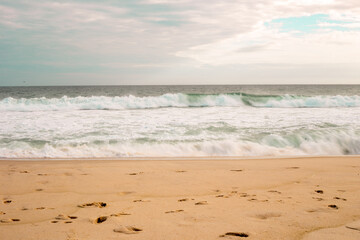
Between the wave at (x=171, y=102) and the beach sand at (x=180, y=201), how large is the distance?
17.8 meters

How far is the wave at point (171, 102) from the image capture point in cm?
2355

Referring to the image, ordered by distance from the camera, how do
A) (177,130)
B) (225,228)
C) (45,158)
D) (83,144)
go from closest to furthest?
(225,228) < (45,158) < (83,144) < (177,130)

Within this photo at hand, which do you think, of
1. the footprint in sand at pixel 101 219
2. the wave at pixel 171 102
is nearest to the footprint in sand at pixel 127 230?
the footprint in sand at pixel 101 219

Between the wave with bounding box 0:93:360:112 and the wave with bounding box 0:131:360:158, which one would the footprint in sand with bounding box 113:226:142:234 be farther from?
the wave with bounding box 0:93:360:112

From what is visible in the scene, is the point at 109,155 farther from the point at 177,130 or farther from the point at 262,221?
the point at 262,221

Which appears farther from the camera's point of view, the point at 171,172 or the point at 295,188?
the point at 171,172

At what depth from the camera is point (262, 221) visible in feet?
10.3

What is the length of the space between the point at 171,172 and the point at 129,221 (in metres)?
2.75

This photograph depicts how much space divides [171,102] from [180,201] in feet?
76.3

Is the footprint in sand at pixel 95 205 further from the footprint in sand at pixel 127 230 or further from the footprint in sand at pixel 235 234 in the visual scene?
the footprint in sand at pixel 235 234

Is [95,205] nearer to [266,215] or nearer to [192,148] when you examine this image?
[266,215]

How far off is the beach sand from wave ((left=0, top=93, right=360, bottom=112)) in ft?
58.5

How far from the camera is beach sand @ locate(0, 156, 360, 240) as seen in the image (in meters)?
2.91

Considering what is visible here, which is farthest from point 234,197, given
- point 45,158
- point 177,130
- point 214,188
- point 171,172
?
point 177,130
